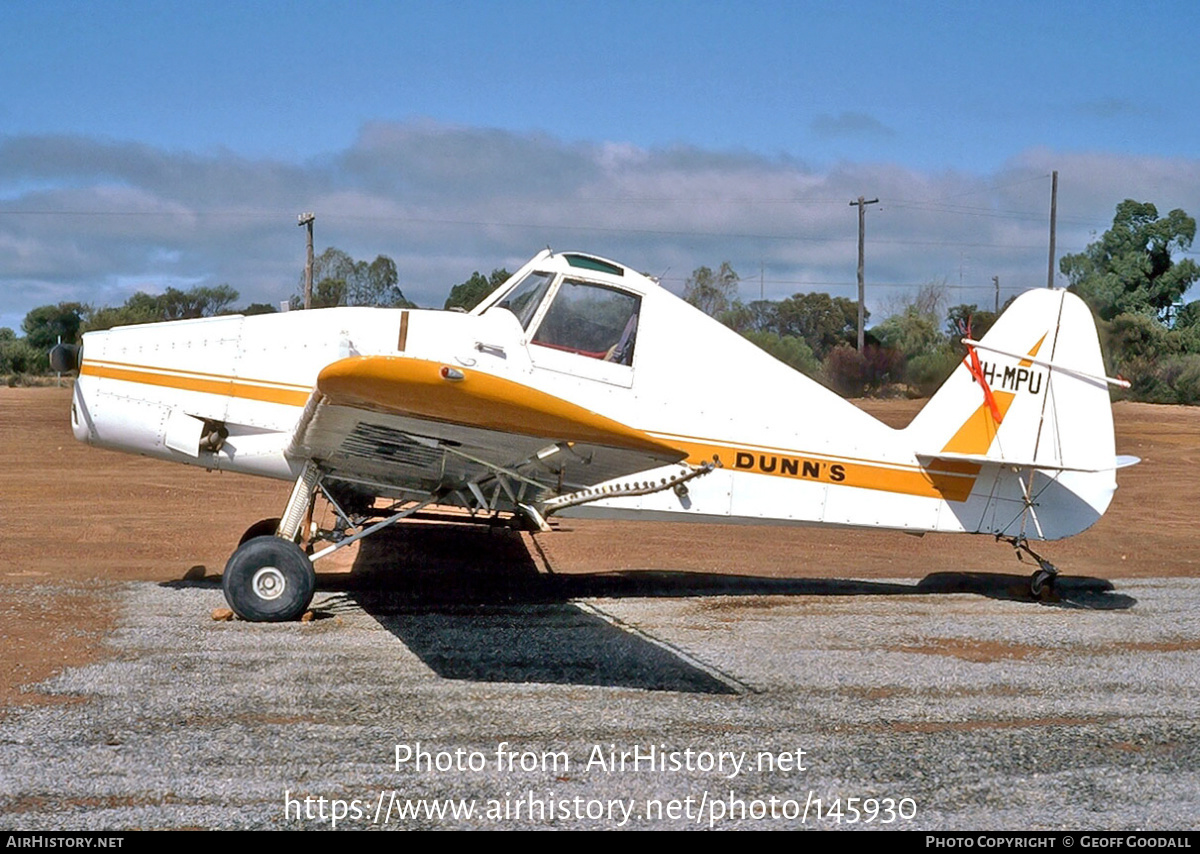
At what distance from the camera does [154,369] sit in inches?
308

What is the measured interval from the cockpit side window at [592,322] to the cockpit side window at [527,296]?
0.10m

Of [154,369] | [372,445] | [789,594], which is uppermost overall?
[154,369]

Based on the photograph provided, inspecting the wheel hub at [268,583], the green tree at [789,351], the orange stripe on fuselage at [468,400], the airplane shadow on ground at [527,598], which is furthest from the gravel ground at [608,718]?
the green tree at [789,351]

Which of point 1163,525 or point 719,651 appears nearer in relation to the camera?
point 719,651

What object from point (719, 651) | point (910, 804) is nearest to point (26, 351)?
point (719, 651)

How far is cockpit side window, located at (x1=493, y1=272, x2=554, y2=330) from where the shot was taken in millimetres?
7793

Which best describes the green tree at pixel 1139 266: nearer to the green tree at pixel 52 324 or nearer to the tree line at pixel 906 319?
the tree line at pixel 906 319

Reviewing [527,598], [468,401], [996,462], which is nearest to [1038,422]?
[996,462]

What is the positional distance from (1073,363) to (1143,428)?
19.6 metres

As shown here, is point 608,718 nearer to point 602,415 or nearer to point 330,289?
point 602,415

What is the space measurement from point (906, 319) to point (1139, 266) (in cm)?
899

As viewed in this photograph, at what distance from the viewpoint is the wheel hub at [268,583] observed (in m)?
7.43
